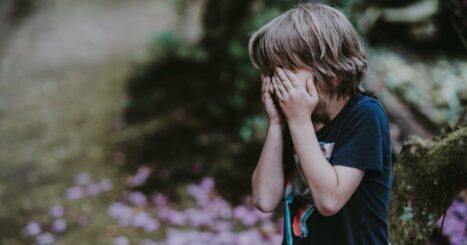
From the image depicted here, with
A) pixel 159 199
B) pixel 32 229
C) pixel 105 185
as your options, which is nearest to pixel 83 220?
pixel 32 229

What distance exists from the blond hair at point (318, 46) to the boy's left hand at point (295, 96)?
0.05 meters

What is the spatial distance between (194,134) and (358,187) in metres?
3.62

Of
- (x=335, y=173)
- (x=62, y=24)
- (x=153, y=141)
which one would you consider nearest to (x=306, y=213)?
(x=335, y=173)

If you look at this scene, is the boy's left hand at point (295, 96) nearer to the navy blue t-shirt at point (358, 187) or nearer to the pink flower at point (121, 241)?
the navy blue t-shirt at point (358, 187)

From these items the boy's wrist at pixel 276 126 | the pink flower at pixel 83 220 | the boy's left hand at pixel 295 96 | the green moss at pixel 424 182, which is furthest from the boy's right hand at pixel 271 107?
the pink flower at pixel 83 220

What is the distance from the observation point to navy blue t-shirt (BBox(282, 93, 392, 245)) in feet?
5.18

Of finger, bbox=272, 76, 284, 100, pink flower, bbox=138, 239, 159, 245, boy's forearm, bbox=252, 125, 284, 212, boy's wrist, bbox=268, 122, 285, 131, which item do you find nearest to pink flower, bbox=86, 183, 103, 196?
pink flower, bbox=138, 239, 159, 245

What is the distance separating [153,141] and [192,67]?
153cm

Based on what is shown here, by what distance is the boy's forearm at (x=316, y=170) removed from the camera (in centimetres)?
155

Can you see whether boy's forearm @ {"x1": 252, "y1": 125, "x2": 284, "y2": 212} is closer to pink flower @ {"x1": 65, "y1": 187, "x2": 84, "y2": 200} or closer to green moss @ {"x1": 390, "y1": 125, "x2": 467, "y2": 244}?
green moss @ {"x1": 390, "y1": 125, "x2": 467, "y2": 244}

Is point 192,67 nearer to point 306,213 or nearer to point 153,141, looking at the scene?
point 153,141

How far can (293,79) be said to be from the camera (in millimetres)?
1653

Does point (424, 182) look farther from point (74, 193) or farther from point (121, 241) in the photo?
point (74, 193)

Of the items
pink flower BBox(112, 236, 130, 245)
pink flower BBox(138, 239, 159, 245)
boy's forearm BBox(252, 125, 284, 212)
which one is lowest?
boy's forearm BBox(252, 125, 284, 212)
